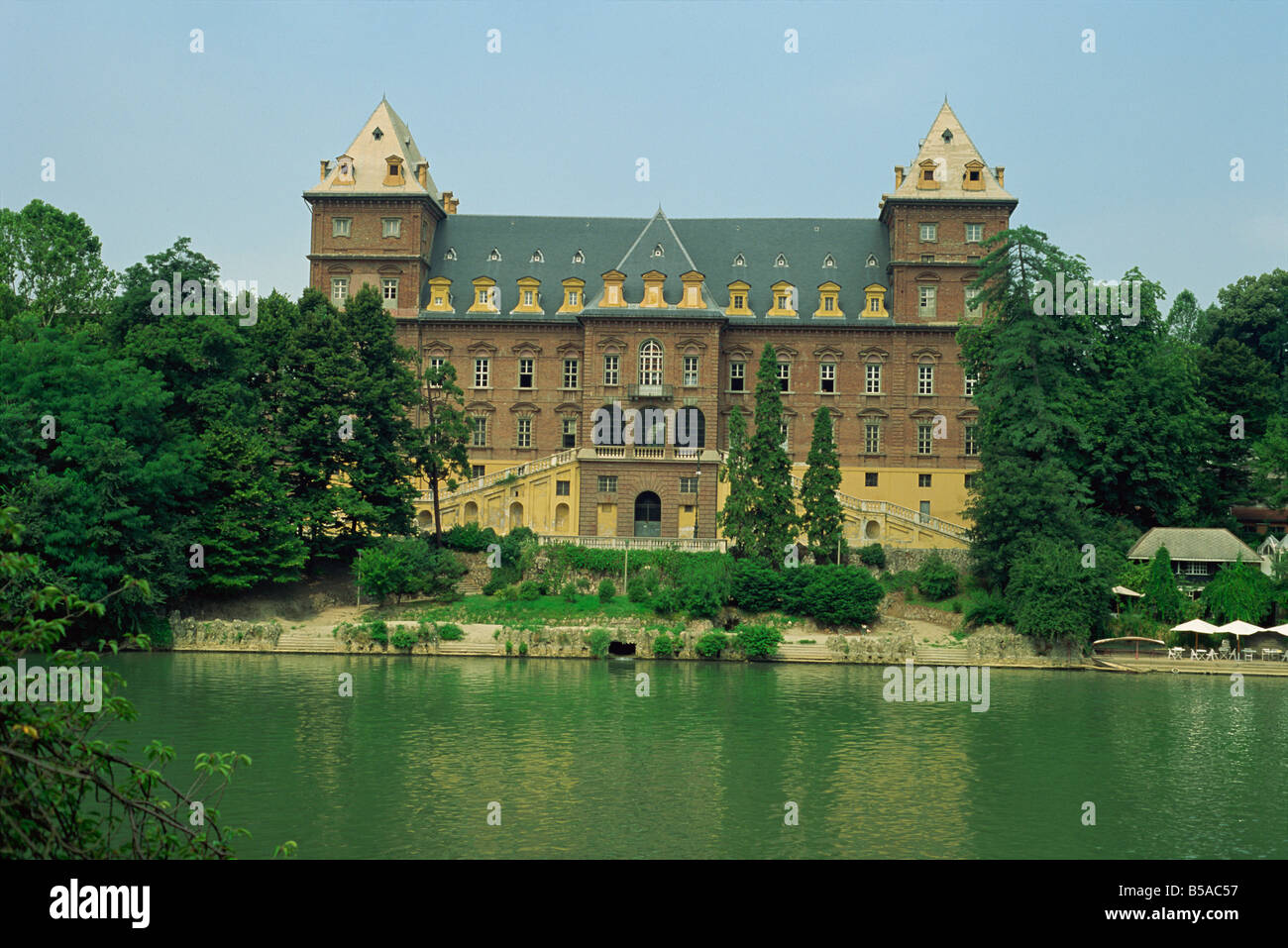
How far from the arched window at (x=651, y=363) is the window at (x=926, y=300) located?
15575mm

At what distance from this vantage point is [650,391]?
5959 cm

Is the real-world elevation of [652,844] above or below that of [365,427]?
below

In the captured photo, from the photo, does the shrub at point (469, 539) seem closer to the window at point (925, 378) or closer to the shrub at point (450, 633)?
the shrub at point (450, 633)

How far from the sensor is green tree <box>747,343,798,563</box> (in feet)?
158

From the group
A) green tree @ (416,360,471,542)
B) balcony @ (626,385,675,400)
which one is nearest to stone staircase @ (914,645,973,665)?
balcony @ (626,385,675,400)

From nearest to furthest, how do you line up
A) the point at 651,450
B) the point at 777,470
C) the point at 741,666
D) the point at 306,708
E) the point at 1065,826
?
the point at 1065,826, the point at 306,708, the point at 741,666, the point at 777,470, the point at 651,450

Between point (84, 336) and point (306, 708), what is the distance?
68.9 ft

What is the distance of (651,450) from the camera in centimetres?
5716

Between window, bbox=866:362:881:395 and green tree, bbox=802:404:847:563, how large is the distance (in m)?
14.5

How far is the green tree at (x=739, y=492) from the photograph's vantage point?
48.3 m

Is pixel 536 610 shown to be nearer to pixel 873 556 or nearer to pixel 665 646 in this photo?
pixel 665 646

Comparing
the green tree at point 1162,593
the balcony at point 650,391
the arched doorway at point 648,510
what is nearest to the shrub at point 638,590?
the arched doorway at point 648,510

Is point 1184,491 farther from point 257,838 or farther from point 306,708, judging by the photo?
point 257,838
